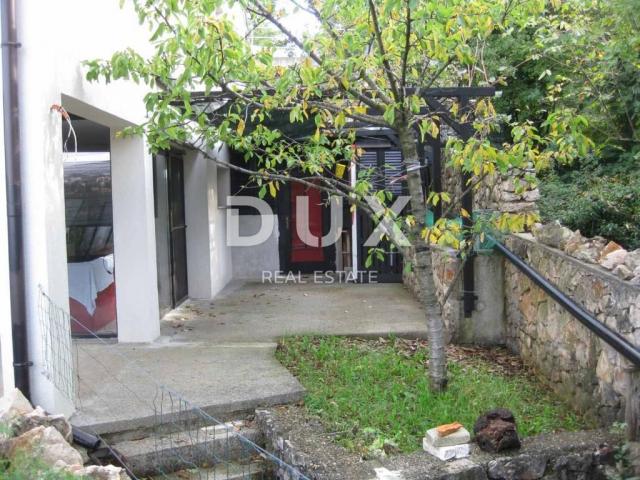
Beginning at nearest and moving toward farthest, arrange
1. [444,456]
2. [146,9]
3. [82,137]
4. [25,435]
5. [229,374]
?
1. [25,435]
2. [444,456]
3. [146,9]
4. [229,374]
5. [82,137]

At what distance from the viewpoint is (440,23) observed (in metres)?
3.87

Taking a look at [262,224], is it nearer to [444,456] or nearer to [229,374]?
[229,374]

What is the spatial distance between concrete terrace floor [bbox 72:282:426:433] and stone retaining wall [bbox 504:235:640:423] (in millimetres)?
1287

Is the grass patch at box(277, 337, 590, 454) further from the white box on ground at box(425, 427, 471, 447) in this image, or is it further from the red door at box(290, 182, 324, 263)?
the red door at box(290, 182, 324, 263)

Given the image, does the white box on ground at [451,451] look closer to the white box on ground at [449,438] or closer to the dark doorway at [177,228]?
the white box on ground at [449,438]

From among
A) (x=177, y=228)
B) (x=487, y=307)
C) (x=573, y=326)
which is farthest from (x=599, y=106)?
(x=177, y=228)

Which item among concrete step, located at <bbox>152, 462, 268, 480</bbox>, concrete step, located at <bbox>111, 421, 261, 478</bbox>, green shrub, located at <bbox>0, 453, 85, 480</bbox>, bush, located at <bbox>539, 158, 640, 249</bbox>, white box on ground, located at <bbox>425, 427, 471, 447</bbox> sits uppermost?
bush, located at <bbox>539, 158, 640, 249</bbox>

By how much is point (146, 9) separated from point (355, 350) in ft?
Answer: 12.1

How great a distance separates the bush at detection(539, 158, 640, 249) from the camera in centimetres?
663

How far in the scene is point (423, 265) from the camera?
4.65 meters

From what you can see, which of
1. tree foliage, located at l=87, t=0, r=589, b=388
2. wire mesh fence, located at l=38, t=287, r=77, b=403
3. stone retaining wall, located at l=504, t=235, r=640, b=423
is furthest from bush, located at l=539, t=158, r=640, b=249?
wire mesh fence, located at l=38, t=287, r=77, b=403

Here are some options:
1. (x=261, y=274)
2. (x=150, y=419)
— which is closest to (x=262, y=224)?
(x=261, y=274)

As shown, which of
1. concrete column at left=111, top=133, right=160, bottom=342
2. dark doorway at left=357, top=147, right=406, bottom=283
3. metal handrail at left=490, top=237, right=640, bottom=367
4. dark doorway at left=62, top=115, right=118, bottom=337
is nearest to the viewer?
metal handrail at left=490, top=237, right=640, bottom=367

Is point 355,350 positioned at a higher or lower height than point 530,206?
lower
